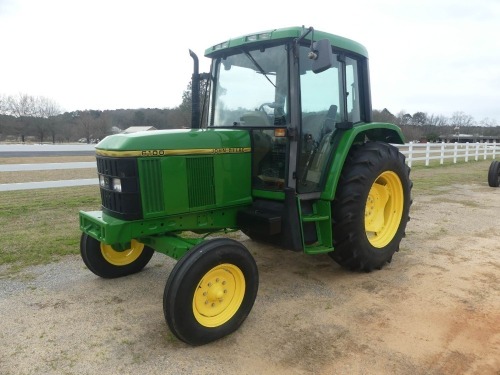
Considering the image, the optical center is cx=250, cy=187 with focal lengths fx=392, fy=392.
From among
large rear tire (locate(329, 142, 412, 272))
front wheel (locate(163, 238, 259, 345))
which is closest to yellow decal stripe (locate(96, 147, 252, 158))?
front wheel (locate(163, 238, 259, 345))

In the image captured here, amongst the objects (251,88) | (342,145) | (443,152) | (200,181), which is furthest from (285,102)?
(443,152)

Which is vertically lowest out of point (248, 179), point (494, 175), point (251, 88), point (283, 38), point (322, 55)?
point (494, 175)

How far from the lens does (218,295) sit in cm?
288

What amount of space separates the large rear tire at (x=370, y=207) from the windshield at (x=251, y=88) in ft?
3.12

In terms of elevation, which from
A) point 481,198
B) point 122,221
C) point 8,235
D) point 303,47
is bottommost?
point 481,198

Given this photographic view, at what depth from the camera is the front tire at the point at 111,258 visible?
374 centimetres

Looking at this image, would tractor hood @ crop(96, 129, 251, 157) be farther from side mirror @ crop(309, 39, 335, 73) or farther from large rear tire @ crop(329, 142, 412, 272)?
large rear tire @ crop(329, 142, 412, 272)

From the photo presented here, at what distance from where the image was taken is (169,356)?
2.63 m

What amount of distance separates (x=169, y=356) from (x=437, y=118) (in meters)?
57.1

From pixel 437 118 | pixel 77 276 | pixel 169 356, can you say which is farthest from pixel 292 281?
pixel 437 118

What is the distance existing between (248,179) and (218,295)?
119cm

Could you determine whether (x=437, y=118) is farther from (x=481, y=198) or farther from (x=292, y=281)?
(x=292, y=281)

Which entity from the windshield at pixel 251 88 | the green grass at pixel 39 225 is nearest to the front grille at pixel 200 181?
the windshield at pixel 251 88

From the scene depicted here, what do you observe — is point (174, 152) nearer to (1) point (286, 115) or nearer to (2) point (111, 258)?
(1) point (286, 115)
